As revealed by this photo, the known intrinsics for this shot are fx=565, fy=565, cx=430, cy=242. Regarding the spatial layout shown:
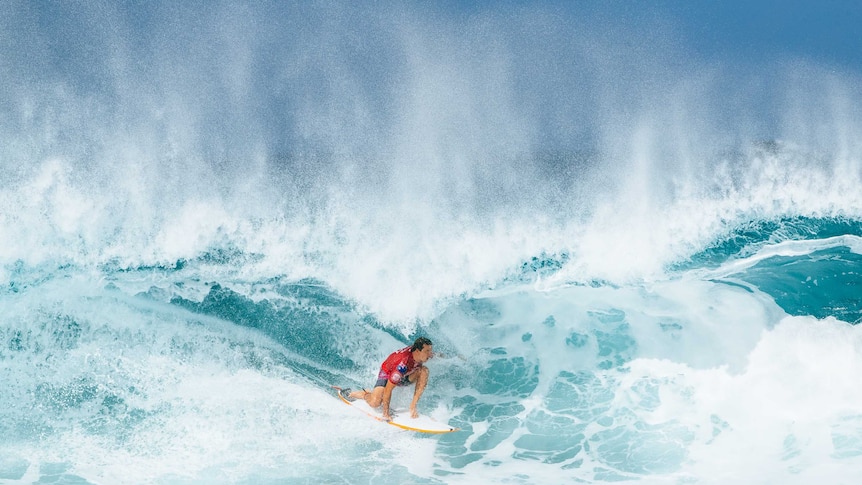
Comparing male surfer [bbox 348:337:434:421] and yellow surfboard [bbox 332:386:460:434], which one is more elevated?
male surfer [bbox 348:337:434:421]

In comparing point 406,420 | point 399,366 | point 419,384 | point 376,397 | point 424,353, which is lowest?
point 406,420

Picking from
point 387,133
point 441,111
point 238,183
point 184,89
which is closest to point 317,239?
point 238,183

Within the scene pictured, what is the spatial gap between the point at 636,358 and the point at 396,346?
3674 millimetres

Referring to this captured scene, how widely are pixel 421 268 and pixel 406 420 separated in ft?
8.92

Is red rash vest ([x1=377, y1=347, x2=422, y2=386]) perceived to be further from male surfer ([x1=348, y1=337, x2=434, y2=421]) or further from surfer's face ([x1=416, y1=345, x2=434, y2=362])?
surfer's face ([x1=416, y1=345, x2=434, y2=362])

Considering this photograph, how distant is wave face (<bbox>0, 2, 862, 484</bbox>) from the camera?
7.45 metres

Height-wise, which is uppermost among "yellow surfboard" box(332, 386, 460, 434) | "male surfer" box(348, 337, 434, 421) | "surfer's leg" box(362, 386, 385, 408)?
"male surfer" box(348, 337, 434, 421)

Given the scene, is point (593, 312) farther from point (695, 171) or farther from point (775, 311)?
point (695, 171)

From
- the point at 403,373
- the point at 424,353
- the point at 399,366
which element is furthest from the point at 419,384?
the point at 424,353

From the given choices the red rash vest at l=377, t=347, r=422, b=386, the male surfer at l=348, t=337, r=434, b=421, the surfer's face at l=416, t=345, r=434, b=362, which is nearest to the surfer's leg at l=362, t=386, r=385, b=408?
the male surfer at l=348, t=337, r=434, b=421

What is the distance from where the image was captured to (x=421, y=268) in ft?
30.9

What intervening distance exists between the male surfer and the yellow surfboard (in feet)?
0.27

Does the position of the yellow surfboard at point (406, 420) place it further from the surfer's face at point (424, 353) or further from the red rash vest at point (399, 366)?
the surfer's face at point (424, 353)

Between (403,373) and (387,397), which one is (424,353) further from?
(387,397)
